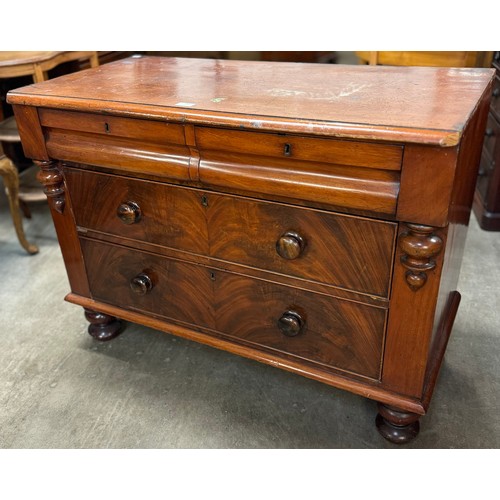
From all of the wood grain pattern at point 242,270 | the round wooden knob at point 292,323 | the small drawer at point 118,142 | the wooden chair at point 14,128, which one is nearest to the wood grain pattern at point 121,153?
the small drawer at point 118,142

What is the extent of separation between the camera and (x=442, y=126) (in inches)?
38.0

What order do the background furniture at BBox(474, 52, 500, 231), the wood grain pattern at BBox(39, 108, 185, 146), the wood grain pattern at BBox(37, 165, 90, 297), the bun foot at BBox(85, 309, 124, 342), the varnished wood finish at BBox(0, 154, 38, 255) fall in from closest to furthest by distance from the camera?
the wood grain pattern at BBox(39, 108, 185, 146) → the wood grain pattern at BBox(37, 165, 90, 297) → the bun foot at BBox(85, 309, 124, 342) → the varnished wood finish at BBox(0, 154, 38, 255) → the background furniture at BBox(474, 52, 500, 231)

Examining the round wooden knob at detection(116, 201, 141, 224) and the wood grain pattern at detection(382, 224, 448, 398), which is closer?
the wood grain pattern at detection(382, 224, 448, 398)

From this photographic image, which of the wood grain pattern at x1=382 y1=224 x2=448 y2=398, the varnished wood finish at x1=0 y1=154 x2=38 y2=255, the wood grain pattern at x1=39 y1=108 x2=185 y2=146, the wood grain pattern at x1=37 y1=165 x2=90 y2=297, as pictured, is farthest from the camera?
the varnished wood finish at x1=0 y1=154 x2=38 y2=255

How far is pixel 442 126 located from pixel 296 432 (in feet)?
2.84

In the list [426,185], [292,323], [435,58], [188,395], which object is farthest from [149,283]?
[435,58]

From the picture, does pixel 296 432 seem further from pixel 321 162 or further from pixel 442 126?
pixel 442 126

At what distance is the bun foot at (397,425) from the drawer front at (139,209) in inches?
24.3

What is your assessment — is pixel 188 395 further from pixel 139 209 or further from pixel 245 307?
pixel 139 209

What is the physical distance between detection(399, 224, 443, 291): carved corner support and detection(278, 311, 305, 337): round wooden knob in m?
0.31

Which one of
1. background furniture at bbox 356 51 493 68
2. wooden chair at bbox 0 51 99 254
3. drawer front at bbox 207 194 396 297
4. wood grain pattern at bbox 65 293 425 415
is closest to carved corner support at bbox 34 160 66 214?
wood grain pattern at bbox 65 293 425 415

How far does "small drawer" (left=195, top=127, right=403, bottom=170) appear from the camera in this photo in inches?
39.9

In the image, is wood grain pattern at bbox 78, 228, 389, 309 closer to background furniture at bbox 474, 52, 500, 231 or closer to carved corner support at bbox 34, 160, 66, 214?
carved corner support at bbox 34, 160, 66, 214

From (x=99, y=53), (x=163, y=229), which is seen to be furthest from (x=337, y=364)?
(x=99, y=53)
